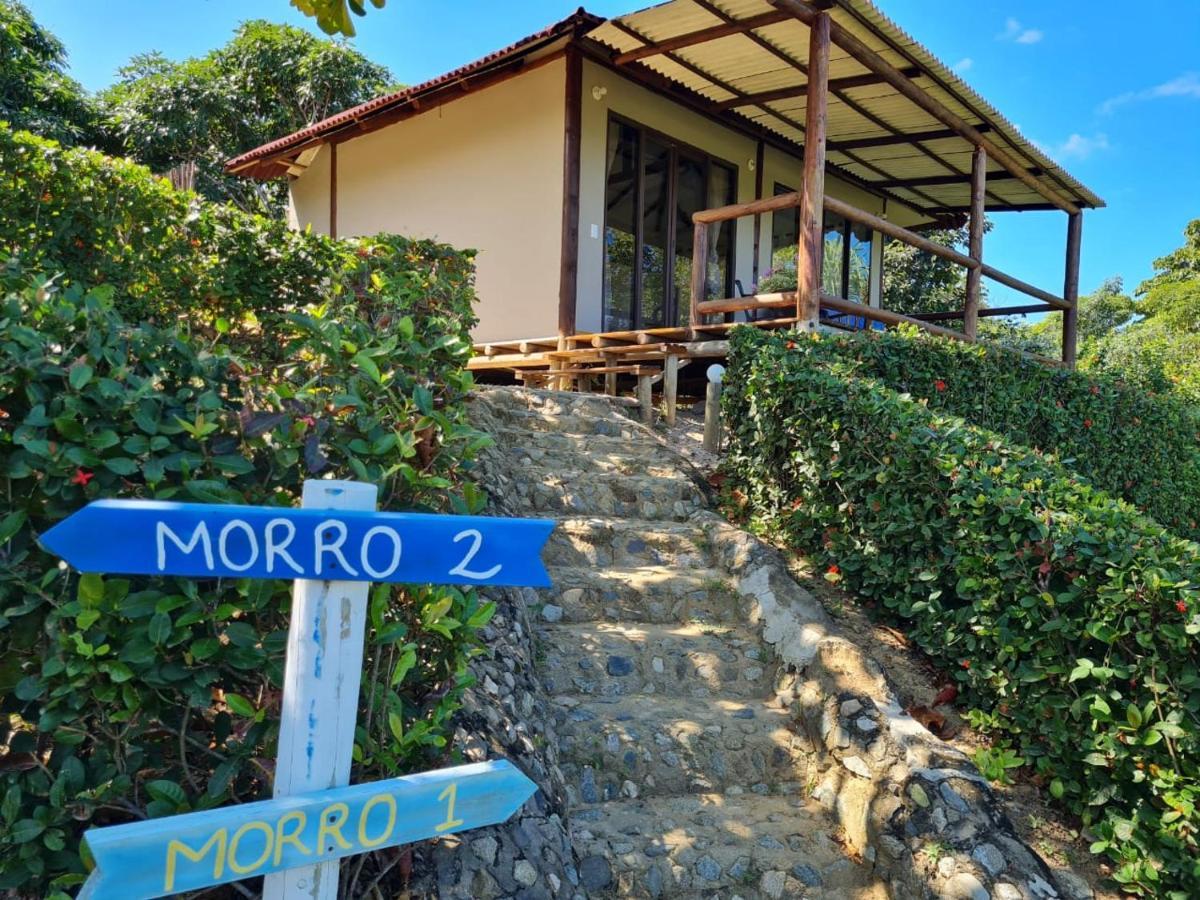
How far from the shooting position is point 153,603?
1.55m

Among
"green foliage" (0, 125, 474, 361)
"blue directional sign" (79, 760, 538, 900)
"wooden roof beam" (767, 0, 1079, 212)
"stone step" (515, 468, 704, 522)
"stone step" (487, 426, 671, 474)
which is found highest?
"wooden roof beam" (767, 0, 1079, 212)

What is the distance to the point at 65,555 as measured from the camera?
116cm

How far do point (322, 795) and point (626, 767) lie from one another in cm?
195

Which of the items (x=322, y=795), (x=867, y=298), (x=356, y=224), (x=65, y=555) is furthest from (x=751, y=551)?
(x=867, y=298)

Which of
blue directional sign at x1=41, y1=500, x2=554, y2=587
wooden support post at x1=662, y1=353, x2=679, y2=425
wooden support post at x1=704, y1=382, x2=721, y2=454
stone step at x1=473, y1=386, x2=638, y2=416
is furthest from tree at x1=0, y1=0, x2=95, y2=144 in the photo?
blue directional sign at x1=41, y1=500, x2=554, y2=587

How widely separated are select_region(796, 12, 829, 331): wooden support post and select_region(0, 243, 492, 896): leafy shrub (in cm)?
519

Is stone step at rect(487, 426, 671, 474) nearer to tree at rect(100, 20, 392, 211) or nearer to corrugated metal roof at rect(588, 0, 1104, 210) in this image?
corrugated metal roof at rect(588, 0, 1104, 210)

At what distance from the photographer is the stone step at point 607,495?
15.8 ft

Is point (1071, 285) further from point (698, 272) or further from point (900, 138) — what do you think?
point (698, 272)

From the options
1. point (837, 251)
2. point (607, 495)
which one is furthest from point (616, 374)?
point (837, 251)

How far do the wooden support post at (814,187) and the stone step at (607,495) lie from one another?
88.6 inches

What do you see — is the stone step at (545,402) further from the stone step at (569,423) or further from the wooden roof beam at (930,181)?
the wooden roof beam at (930,181)

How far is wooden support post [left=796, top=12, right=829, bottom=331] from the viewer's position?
257 inches


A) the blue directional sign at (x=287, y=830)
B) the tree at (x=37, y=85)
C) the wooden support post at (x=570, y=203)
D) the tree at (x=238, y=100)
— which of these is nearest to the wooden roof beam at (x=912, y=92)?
the wooden support post at (x=570, y=203)
